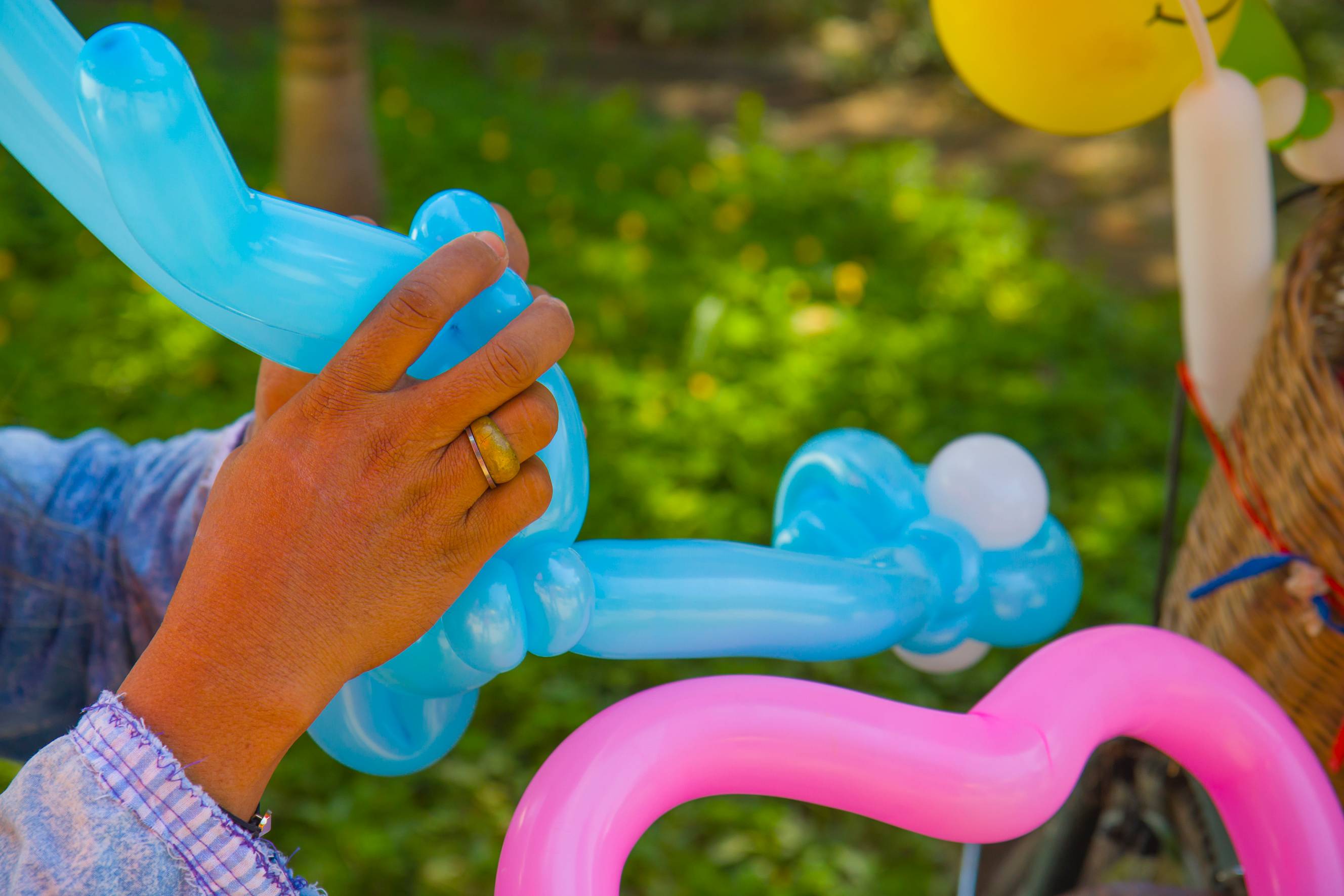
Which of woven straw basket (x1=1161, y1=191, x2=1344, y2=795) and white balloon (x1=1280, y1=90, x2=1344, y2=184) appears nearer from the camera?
woven straw basket (x1=1161, y1=191, x2=1344, y2=795)

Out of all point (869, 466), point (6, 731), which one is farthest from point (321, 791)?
point (869, 466)

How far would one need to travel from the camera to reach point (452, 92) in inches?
141

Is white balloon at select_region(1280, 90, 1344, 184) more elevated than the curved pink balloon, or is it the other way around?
white balloon at select_region(1280, 90, 1344, 184)

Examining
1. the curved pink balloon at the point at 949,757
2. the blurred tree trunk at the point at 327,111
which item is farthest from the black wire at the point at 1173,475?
the blurred tree trunk at the point at 327,111

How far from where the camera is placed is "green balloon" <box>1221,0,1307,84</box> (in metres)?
0.97

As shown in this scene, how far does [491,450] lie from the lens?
0.60 metres

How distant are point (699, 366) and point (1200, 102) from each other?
1.55m

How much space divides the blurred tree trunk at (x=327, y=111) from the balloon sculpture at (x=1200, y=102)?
1911 mm

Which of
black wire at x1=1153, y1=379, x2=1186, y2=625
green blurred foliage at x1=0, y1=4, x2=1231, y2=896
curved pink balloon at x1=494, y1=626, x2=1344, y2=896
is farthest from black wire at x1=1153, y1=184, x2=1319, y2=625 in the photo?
green blurred foliage at x1=0, y1=4, x2=1231, y2=896

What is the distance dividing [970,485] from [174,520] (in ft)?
2.09

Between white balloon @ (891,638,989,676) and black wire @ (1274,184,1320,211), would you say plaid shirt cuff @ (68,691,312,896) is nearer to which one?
white balloon @ (891,638,989,676)

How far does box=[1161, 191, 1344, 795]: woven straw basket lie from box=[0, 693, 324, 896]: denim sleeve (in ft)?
2.47

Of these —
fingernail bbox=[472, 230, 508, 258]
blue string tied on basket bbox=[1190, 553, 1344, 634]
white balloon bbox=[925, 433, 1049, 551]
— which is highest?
fingernail bbox=[472, 230, 508, 258]

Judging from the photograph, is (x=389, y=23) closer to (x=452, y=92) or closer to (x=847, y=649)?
(x=452, y=92)
